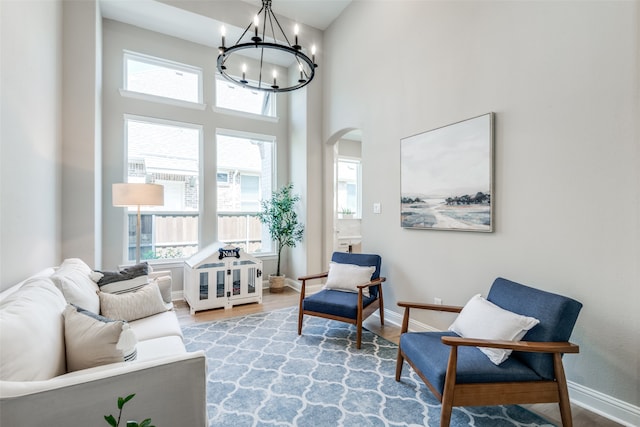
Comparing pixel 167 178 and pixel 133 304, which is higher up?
pixel 167 178

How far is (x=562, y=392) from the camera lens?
167cm

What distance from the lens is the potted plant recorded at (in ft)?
15.7

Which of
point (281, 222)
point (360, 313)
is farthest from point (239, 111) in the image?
point (360, 313)

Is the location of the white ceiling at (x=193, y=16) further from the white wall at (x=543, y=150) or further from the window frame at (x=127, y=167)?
the white wall at (x=543, y=150)

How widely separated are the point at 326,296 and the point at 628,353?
7.37ft

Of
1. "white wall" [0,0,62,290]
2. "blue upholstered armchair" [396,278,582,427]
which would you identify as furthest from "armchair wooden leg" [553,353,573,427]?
"white wall" [0,0,62,290]

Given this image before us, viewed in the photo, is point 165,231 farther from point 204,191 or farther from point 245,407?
point 245,407

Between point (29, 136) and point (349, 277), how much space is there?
3.02 meters

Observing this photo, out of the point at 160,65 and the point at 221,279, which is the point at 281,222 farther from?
the point at 160,65

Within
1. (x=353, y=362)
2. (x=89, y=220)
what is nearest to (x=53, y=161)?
(x=89, y=220)

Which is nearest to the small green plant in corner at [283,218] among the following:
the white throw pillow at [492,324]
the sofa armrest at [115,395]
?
the white throw pillow at [492,324]

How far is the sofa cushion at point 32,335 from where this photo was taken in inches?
42.7

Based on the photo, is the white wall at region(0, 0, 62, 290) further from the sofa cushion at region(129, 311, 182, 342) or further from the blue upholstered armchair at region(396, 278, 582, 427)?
the blue upholstered armchair at region(396, 278, 582, 427)

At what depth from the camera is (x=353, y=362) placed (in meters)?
2.57
